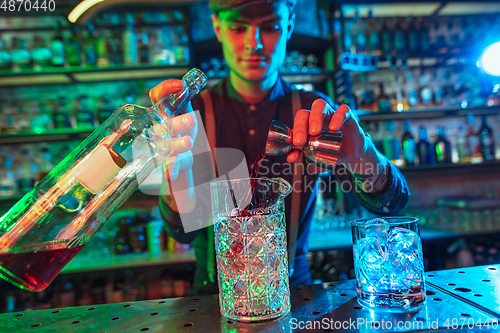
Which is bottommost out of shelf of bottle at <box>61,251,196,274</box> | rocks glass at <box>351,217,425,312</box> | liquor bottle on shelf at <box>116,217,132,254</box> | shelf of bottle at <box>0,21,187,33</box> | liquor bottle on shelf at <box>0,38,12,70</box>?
shelf of bottle at <box>61,251,196,274</box>

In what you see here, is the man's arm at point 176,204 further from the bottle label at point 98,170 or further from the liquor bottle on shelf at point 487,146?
the liquor bottle on shelf at point 487,146

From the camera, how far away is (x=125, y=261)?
2312 mm

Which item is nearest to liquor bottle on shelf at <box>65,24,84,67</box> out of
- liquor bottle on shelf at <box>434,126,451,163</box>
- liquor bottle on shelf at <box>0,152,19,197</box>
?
liquor bottle on shelf at <box>0,152,19,197</box>

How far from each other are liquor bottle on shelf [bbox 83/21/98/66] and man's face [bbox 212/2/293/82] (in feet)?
6.01

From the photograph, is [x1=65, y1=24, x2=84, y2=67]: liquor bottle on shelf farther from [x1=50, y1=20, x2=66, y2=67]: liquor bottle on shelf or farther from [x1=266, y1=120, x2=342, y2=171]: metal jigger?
[x1=266, y1=120, x2=342, y2=171]: metal jigger

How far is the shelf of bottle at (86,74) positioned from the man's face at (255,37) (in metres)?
1.52

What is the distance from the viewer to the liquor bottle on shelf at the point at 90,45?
2.60 m

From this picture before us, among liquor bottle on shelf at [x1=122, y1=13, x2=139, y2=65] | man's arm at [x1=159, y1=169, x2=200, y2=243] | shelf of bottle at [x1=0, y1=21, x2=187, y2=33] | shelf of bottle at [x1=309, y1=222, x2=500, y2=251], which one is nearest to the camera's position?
man's arm at [x1=159, y1=169, x2=200, y2=243]

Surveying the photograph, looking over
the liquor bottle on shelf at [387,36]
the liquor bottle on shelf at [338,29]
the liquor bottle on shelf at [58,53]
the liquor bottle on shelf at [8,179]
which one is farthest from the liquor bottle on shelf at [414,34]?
the liquor bottle on shelf at [8,179]

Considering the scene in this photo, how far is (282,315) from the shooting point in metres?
0.56

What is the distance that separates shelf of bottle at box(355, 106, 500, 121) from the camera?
2.80 meters

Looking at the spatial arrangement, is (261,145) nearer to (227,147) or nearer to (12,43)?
(227,147)

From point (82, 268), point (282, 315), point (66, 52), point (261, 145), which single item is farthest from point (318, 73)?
point (282, 315)

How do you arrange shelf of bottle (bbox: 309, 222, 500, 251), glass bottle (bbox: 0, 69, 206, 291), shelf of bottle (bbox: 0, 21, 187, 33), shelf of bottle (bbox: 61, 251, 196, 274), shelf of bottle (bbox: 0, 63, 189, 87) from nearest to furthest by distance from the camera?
glass bottle (bbox: 0, 69, 206, 291)
shelf of bottle (bbox: 61, 251, 196, 274)
shelf of bottle (bbox: 309, 222, 500, 251)
shelf of bottle (bbox: 0, 63, 189, 87)
shelf of bottle (bbox: 0, 21, 187, 33)
